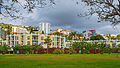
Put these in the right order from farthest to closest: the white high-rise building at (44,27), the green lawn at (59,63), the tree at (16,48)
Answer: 1. the white high-rise building at (44,27)
2. the tree at (16,48)
3. the green lawn at (59,63)

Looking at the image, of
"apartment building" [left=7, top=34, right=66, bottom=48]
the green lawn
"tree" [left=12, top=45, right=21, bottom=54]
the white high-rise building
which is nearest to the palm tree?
"tree" [left=12, top=45, right=21, bottom=54]

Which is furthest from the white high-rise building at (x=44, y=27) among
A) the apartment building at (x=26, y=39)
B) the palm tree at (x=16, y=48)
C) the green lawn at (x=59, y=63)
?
the green lawn at (x=59, y=63)

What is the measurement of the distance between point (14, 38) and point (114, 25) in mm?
67139

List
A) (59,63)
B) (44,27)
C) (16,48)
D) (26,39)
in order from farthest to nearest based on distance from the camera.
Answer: (44,27) < (26,39) < (16,48) < (59,63)

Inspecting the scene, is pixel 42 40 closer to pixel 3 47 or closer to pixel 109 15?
pixel 3 47

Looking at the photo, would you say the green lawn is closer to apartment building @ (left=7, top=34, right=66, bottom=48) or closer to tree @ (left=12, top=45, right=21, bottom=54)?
tree @ (left=12, top=45, right=21, bottom=54)

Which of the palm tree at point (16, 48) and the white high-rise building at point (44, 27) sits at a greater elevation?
the white high-rise building at point (44, 27)

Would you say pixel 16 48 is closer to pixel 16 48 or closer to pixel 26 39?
pixel 16 48

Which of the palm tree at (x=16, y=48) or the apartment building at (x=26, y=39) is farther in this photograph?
the apartment building at (x=26, y=39)

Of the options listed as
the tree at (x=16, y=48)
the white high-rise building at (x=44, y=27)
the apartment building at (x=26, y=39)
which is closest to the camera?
the tree at (x=16, y=48)

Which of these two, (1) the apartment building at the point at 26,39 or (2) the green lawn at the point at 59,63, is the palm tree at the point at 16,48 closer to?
(1) the apartment building at the point at 26,39

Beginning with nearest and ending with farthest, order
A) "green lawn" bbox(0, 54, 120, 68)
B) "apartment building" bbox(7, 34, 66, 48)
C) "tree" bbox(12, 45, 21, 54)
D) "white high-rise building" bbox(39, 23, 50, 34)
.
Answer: "green lawn" bbox(0, 54, 120, 68), "tree" bbox(12, 45, 21, 54), "apartment building" bbox(7, 34, 66, 48), "white high-rise building" bbox(39, 23, 50, 34)

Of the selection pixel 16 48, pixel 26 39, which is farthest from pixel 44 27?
pixel 16 48

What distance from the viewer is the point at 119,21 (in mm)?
13922
